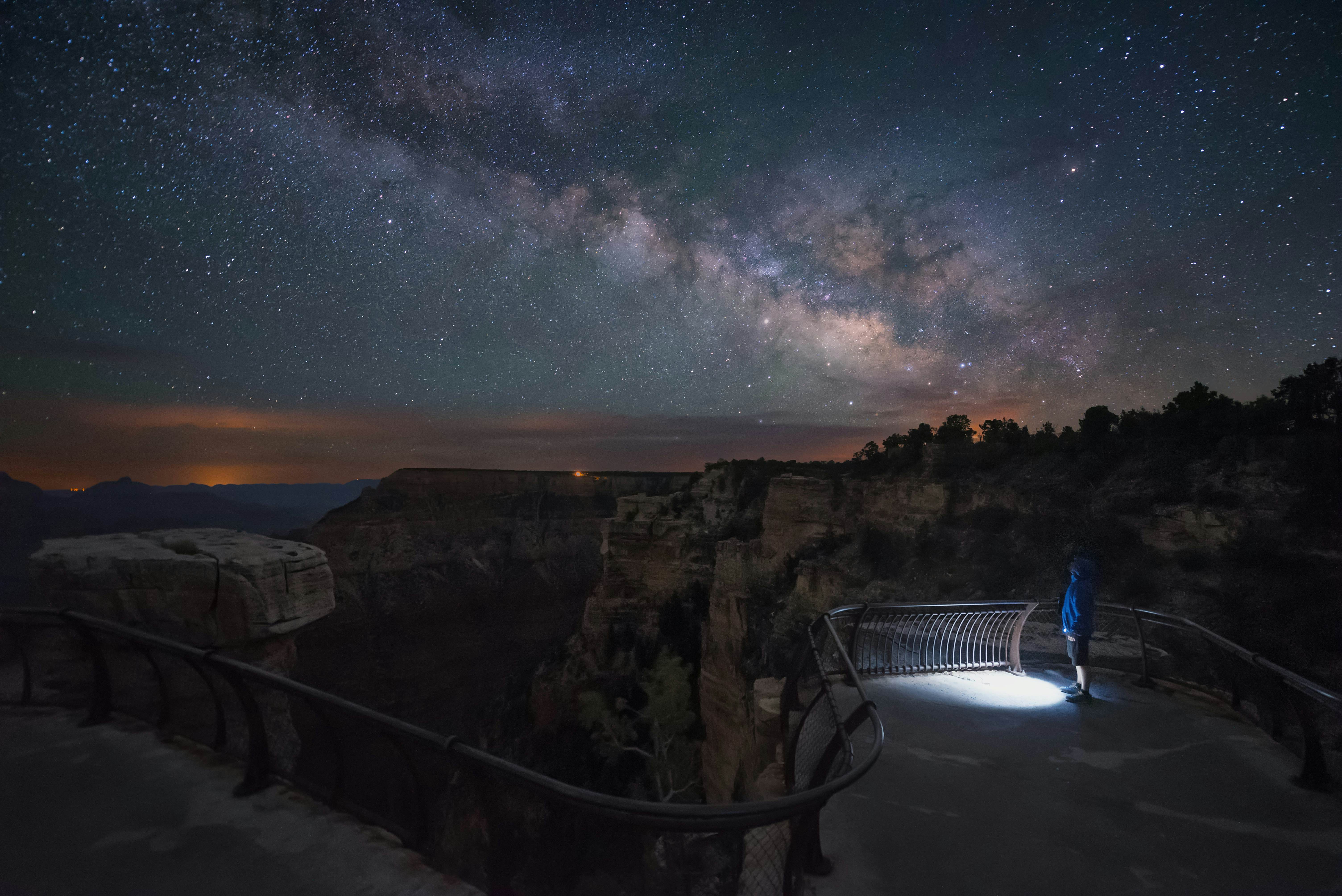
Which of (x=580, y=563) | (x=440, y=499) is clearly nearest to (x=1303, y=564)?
(x=580, y=563)

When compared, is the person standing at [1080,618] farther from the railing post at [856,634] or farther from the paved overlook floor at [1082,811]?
the railing post at [856,634]

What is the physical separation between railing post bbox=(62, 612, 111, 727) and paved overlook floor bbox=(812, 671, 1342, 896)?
6.22 meters

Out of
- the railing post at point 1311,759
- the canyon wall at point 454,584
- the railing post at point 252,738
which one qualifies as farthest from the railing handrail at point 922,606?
the canyon wall at point 454,584

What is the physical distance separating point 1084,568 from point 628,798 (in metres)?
6.23

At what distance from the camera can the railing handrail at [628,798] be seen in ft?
7.28

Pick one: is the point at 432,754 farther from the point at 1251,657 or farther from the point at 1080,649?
the point at 1080,649

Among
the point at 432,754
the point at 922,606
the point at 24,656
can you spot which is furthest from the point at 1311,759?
the point at 24,656

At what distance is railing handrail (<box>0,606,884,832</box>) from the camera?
2.22 metres

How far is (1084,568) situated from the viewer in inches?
239

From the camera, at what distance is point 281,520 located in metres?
117

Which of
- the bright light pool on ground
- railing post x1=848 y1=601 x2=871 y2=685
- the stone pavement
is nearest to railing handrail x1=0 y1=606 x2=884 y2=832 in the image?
the stone pavement

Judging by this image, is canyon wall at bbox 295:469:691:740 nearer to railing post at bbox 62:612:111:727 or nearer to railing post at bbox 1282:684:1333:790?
railing post at bbox 62:612:111:727

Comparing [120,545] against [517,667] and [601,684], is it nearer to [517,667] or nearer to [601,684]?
[601,684]

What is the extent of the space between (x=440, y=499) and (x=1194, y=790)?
219 feet
